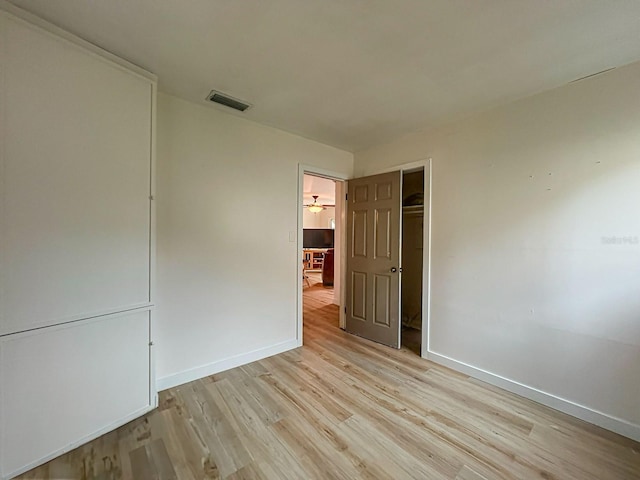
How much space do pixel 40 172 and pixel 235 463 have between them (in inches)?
76.4

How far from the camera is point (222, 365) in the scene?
247 cm

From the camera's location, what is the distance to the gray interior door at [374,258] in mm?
3023

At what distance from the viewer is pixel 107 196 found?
1.66 meters

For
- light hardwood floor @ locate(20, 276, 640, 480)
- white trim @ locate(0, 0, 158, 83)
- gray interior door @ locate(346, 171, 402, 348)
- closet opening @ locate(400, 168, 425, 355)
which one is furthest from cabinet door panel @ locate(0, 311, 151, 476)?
closet opening @ locate(400, 168, 425, 355)

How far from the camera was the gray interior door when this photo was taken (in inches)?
119

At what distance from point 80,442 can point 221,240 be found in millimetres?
1592

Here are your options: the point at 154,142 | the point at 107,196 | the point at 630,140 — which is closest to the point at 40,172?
the point at 107,196

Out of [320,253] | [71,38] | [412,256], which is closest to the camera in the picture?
Result: [71,38]

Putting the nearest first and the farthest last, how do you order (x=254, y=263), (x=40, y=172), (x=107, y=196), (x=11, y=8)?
(x=11, y=8) < (x=40, y=172) < (x=107, y=196) < (x=254, y=263)

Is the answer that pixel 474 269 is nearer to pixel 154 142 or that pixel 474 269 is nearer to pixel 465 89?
pixel 465 89

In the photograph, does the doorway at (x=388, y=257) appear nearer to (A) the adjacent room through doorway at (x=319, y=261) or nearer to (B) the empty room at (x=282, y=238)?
(B) the empty room at (x=282, y=238)

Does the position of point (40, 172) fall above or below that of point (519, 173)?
below

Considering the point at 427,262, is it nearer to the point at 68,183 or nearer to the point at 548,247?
the point at 548,247

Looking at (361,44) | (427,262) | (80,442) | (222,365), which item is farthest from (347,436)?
(361,44)
